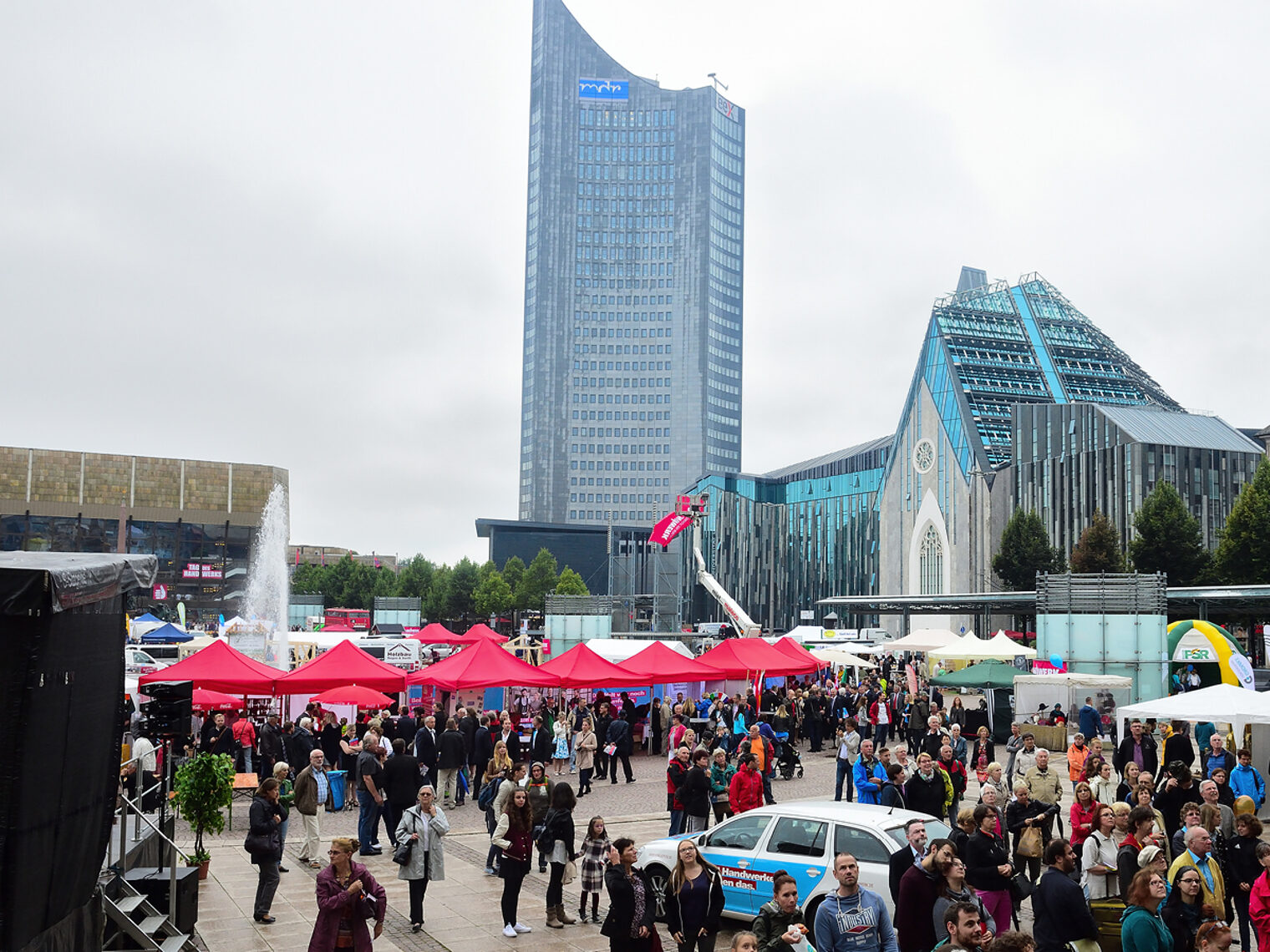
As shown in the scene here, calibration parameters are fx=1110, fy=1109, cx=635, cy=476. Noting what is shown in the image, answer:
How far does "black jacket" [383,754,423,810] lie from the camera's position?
14.7 meters

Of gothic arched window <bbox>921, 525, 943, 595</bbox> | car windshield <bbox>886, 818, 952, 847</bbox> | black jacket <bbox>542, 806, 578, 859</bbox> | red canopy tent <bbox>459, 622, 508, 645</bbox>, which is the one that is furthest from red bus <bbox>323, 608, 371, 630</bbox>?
car windshield <bbox>886, 818, 952, 847</bbox>

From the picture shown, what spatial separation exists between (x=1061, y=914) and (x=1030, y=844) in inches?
147

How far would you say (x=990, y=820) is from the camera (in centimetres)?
936

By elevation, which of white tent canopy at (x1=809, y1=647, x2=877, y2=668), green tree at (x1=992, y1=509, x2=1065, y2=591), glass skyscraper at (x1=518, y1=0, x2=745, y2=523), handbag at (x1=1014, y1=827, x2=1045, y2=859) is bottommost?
white tent canopy at (x1=809, y1=647, x2=877, y2=668)

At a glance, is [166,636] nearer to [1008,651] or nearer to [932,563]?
[1008,651]

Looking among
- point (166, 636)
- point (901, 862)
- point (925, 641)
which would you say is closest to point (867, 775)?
point (901, 862)

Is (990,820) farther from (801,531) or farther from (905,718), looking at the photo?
(801,531)

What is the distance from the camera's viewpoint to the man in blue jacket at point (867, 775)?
15820 mm

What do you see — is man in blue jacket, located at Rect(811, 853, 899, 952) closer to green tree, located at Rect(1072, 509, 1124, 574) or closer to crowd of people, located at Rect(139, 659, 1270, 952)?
crowd of people, located at Rect(139, 659, 1270, 952)

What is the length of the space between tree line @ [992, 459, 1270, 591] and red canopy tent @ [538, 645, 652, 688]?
29.0m

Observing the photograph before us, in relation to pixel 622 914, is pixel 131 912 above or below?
below

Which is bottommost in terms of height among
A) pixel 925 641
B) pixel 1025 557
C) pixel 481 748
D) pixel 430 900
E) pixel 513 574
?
pixel 430 900

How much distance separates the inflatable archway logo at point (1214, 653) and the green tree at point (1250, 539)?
54.6 ft

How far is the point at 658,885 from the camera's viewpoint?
1095 centimetres
